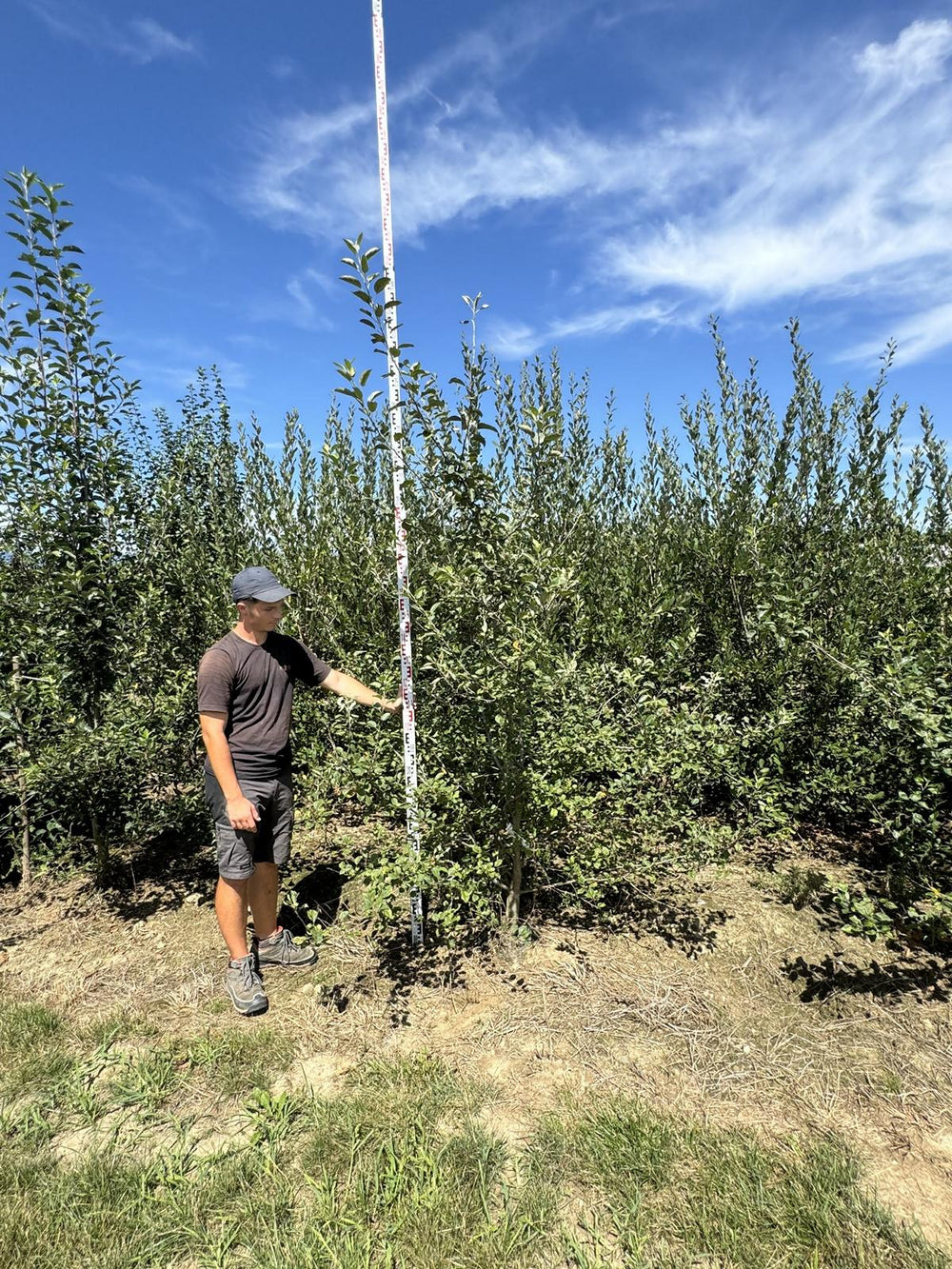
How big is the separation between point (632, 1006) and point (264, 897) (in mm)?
1925

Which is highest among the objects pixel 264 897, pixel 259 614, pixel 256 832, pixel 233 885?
pixel 259 614

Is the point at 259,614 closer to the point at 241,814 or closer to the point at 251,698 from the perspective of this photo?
the point at 251,698

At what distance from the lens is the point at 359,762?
132 inches

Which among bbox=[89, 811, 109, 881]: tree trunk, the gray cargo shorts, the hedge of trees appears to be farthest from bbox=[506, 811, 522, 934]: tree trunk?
bbox=[89, 811, 109, 881]: tree trunk

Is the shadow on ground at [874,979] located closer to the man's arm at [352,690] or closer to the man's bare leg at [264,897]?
the man's arm at [352,690]

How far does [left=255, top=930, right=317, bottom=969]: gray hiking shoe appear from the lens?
355cm

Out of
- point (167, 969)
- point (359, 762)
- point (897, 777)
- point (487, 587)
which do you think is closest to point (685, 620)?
point (897, 777)

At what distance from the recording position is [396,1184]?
2203 mm

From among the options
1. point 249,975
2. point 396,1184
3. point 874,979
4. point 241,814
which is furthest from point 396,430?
point 874,979

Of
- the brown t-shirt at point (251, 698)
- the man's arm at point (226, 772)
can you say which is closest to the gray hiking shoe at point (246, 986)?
the man's arm at point (226, 772)

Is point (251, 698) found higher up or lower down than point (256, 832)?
higher up

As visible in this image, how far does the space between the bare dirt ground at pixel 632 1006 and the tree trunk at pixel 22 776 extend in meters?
0.30

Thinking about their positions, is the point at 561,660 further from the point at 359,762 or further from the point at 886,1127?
the point at 886,1127

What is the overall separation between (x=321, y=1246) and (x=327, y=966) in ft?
5.16
